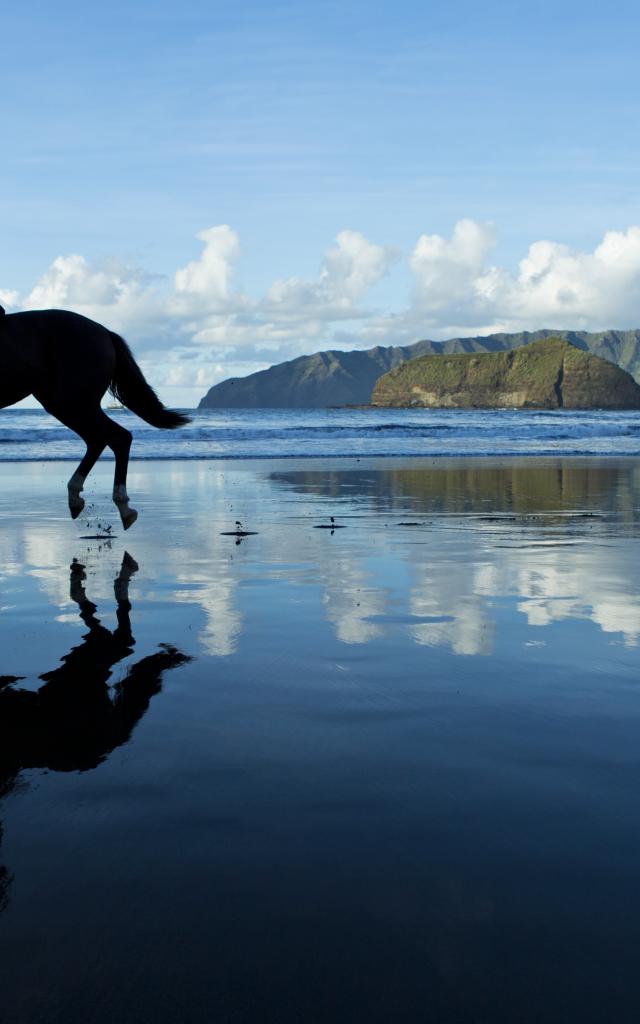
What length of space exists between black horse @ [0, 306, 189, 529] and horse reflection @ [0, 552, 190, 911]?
12.6ft

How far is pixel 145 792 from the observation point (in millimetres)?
2711

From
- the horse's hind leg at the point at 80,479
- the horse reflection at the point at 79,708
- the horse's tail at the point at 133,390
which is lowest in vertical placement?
the horse reflection at the point at 79,708

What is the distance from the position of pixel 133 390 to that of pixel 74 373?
1220 mm

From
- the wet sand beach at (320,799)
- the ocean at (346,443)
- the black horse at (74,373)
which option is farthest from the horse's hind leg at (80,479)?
the ocean at (346,443)

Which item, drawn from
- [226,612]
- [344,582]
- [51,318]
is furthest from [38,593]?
[51,318]

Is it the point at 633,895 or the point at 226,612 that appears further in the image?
the point at 226,612

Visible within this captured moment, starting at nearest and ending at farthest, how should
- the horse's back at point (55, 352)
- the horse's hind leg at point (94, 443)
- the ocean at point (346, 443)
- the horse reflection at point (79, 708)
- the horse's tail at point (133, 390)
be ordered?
the horse reflection at point (79, 708)
the horse's back at point (55, 352)
the horse's hind leg at point (94, 443)
the horse's tail at point (133, 390)
the ocean at point (346, 443)

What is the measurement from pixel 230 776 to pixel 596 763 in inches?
46.9

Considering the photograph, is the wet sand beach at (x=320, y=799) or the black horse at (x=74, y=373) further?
the black horse at (x=74, y=373)

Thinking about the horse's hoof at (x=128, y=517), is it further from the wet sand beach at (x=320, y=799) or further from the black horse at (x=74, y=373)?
the wet sand beach at (x=320, y=799)

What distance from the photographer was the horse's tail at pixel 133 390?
30.6ft

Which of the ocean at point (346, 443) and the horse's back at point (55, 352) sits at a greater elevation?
the horse's back at point (55, 352)

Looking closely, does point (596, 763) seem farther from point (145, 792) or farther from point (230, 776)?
point (145, 792)

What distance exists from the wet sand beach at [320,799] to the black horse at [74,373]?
244cm
